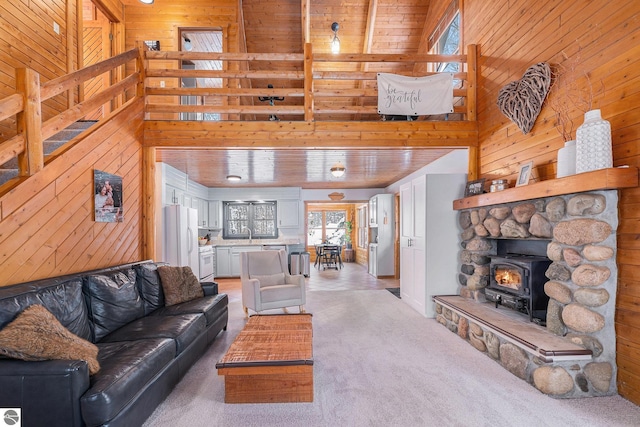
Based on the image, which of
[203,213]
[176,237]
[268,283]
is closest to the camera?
[268,283]

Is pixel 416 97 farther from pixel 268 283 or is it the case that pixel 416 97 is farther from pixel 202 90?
pixel 268 283

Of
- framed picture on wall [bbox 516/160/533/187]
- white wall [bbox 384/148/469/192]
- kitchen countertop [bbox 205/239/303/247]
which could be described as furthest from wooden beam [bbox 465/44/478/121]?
kitchen countertop [bbox 205/239/303/247]

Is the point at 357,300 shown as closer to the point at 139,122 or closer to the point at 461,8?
the point at 139,122

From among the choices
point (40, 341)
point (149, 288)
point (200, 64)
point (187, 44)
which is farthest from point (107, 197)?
point (200, 64)

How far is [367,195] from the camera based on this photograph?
8789 mm

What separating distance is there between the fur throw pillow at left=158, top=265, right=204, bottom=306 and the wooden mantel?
3.37m

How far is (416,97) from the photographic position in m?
4.16

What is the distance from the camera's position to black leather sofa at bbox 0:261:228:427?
1.58 m

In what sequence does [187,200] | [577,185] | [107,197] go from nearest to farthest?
[577,185] < [107,197] < [187,200]

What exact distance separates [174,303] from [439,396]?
104 inches

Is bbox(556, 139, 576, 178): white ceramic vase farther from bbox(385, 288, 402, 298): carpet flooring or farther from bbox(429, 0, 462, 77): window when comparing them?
bbox(385, 288, 402, 298): carpet flooring

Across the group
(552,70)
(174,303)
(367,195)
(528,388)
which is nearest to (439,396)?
(528,388)

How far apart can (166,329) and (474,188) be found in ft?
11.7

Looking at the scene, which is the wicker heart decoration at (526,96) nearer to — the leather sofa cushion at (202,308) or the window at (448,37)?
the window at (448,37)
